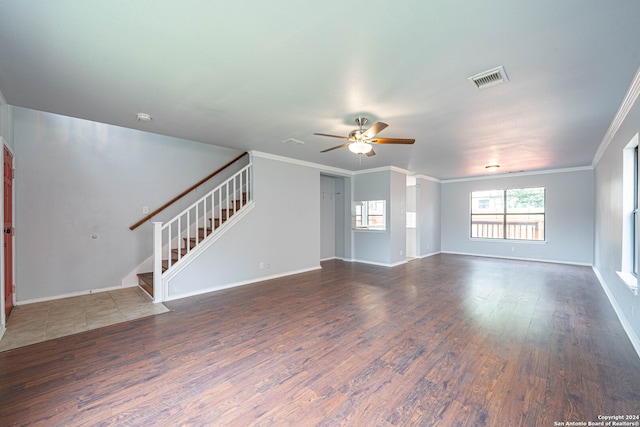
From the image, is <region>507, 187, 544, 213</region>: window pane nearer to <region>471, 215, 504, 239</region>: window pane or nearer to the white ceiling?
<region>471, 215, 504, 239</region>: window pane

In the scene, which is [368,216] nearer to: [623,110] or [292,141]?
[292,141]

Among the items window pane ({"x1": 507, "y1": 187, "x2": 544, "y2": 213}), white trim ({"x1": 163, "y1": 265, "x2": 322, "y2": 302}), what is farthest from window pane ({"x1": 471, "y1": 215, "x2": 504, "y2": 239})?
white trim ({"x1": 163, "y1": 265, "x2": 322, "y2": 302})

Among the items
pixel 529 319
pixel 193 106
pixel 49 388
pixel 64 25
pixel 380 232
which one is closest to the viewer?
pixel 64 25

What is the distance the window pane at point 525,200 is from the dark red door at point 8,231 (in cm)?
1125

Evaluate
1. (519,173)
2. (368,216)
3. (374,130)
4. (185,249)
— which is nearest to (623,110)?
(374,130)

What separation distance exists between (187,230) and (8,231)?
7.25 feet

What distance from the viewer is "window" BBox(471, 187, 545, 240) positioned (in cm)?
804

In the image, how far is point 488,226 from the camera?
8.88 meters

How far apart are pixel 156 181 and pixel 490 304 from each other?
6.35 meters

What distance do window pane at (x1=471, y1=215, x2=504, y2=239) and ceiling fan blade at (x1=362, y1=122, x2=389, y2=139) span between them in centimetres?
737

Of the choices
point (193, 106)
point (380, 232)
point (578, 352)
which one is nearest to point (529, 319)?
point (578, 352)

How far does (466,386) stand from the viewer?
2.15m

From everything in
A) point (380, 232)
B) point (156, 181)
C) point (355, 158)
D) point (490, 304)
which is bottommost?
point (490, 304)

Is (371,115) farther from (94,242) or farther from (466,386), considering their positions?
(94,242)
